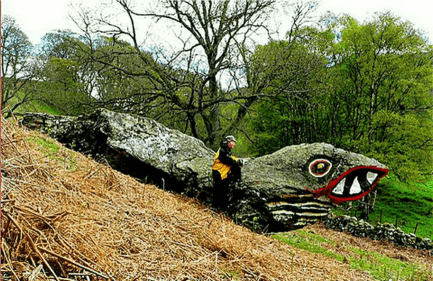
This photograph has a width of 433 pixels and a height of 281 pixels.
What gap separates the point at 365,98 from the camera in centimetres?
2123

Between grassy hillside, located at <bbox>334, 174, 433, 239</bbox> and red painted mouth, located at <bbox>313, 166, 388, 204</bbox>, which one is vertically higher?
red painted mouth, located at <bbox>313, 166, 388, 204</bbox>

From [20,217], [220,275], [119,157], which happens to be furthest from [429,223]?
[20,217]

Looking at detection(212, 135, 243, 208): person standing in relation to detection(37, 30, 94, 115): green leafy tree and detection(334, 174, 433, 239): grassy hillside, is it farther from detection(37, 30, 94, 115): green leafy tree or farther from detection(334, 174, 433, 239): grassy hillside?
detection(334, 174, 433, 239): grassy hillside

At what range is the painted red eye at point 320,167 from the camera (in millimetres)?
7574

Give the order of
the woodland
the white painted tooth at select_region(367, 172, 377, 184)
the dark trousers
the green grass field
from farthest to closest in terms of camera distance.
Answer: the woodland
the white painted tooth at select_region(367, 172, 377, 184)
the dark trousers
the green grass field

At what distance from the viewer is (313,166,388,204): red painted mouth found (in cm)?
747

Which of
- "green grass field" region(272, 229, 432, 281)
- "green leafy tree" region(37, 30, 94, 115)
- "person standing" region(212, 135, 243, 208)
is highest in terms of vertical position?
"green leafy tree" region(37, 30, 94, 115)

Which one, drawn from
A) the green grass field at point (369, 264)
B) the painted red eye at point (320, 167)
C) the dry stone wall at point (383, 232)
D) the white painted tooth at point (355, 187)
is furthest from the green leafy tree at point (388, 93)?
the painted red eye at point (320, 167)

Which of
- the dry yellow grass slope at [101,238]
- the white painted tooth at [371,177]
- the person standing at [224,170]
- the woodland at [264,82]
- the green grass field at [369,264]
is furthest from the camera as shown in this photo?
the woodland at [264,82]

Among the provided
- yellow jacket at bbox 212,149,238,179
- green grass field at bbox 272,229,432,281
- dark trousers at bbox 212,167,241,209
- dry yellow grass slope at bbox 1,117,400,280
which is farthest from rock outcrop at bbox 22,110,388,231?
dry yellow grass slope at bbox 1,117,400,280

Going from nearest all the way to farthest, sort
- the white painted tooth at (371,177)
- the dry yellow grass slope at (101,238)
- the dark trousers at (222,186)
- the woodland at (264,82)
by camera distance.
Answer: the dry yellow grass slope at (101,238), the dark trousers at (222,186), the white painted tooth at (371,177), the woodland at (264,82)

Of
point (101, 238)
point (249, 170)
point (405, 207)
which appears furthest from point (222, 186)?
point (405, 207)

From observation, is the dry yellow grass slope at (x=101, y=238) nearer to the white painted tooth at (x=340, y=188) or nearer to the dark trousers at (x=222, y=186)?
the dark trousers at (x=222, y=186)

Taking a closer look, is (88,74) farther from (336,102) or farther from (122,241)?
(122,241)
